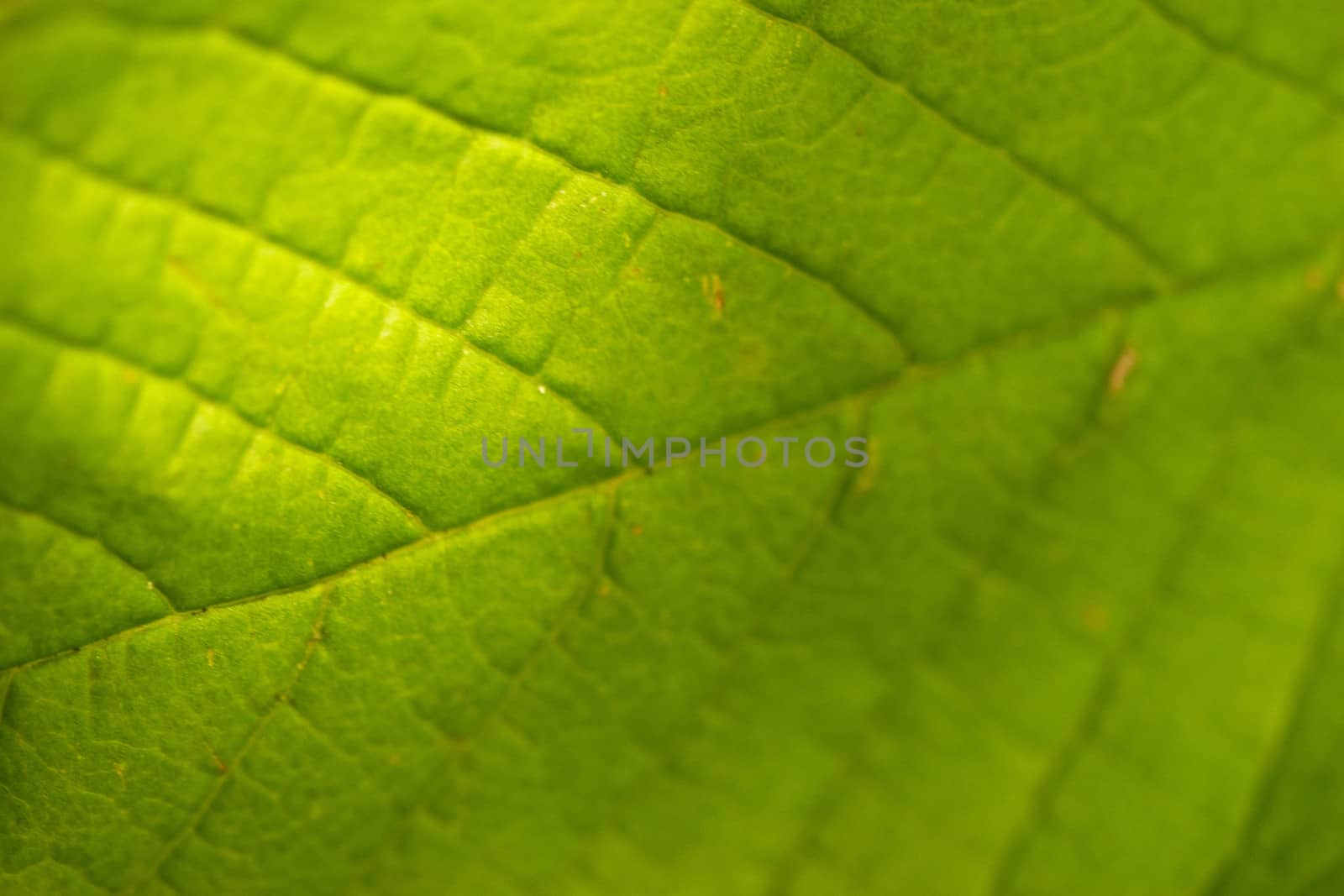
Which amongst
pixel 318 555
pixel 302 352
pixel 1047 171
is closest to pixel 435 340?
pixel 302 352

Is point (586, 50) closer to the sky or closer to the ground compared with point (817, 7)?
closer to the ground

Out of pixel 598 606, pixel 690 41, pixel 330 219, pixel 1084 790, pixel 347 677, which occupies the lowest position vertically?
pixel 347 677

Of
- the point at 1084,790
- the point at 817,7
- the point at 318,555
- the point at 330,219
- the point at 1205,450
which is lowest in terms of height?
the point at 318,555

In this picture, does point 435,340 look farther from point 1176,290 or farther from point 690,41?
point 1176,290

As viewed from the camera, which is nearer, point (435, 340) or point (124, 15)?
point (124, 15)

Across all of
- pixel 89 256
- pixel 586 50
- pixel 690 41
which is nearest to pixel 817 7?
pixel 690 41

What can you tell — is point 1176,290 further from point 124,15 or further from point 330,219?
point 124,15
